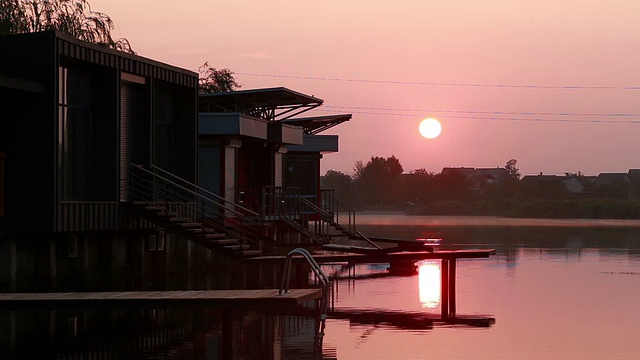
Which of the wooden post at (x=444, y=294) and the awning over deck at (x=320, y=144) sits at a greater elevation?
the awning over deck at (x=320, y=144)

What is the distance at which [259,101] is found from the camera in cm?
4897

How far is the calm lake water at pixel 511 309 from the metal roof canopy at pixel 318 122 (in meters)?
9.40

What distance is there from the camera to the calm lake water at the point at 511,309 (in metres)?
21.6

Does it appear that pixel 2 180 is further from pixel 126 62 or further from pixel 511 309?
pixel 511 309

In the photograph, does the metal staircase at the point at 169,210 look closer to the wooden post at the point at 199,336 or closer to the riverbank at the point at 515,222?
the wooden post at the point at 199,336

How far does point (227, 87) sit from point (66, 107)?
55.2 m

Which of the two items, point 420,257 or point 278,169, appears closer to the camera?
point 420,257

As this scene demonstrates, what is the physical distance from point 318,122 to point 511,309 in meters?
29.2

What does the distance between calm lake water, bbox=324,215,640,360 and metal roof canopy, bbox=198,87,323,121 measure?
296 inches

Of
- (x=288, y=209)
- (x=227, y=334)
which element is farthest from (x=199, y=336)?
(x=288, y=209)

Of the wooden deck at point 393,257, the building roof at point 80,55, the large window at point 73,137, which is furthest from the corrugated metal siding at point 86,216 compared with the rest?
the wooden deck at point 393,257

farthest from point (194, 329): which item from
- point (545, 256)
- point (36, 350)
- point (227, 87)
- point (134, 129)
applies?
point (227, 87)

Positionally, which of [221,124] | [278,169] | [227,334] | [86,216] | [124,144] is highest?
[221,124]

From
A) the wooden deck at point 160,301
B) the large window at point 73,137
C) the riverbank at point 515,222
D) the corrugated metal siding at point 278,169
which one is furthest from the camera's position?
the riverbank at point 515,222
